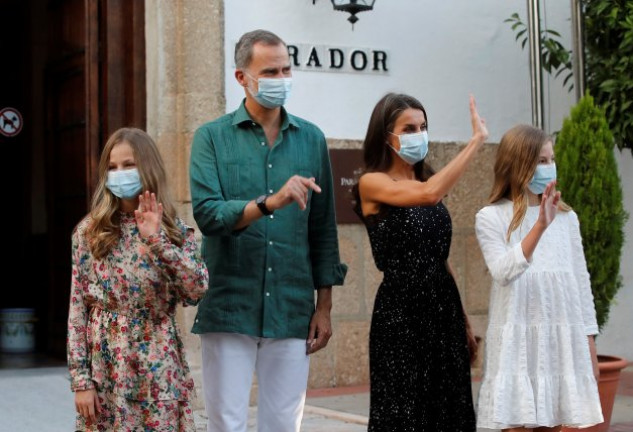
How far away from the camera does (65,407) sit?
773 centimetres

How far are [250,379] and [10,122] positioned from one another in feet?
30.0

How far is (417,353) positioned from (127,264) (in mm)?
1098

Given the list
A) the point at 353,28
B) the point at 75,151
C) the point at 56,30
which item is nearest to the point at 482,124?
the point at 353,28

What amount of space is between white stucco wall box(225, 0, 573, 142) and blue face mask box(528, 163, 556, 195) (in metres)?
3.46

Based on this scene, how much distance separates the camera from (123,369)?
4.11 metres

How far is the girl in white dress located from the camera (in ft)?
15.9

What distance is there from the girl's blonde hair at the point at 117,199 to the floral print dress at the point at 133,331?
46 millimetres

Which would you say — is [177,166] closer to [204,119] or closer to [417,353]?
[204,119]

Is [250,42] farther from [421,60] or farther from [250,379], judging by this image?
[421,60]

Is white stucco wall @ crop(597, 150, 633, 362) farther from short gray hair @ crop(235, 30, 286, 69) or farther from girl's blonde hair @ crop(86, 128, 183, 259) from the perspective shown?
girl's blonde hair @ crop(86, 128, 183, 259)

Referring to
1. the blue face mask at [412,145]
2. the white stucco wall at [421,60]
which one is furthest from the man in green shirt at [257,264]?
the white stucco wall at [421,60]

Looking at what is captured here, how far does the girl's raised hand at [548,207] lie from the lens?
461cm

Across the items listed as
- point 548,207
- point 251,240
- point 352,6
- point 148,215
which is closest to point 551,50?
point 352,6

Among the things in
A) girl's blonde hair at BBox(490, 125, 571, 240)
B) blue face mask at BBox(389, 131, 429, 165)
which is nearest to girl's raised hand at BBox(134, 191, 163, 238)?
blue face mask at BBox(389, 131, 429, 165)
